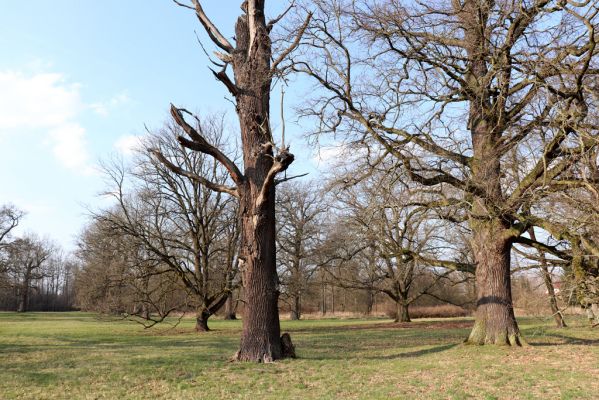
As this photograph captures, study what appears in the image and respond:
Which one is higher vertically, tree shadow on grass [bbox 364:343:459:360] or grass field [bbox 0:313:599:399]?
grass field [bbox 0:313:599:399]

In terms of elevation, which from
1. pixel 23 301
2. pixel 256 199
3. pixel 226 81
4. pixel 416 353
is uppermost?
pixel 226 81

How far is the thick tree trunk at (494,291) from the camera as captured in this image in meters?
12.8

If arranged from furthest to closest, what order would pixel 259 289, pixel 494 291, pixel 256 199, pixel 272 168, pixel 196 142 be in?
pixel 494 291 → pixel 256 199 → pixel 259 289 → pixel 196 142 → pixel 272 168

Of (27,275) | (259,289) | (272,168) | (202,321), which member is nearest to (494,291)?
(259,289)

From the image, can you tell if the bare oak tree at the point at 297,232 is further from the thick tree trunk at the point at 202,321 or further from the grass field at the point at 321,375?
the grass field at the point at 321,375

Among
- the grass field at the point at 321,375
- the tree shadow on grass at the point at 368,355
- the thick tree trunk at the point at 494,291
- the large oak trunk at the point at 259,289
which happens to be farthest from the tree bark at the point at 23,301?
the thick tree trunk at the point at 494,291

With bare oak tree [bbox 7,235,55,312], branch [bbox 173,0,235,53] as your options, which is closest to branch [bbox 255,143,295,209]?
branch [bbox 173,0,235,53]

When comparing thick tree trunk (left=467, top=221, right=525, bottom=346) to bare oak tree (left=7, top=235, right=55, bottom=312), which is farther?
bare oak tree (left=7, top=235, right=55, bottom=312)

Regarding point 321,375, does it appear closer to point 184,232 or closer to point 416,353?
point 416,353

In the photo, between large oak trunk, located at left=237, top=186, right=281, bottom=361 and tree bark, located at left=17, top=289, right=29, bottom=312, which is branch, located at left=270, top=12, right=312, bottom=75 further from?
tree bark, located at left=17, top=289, right=29, bottom=312

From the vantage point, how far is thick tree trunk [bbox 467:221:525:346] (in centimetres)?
1281

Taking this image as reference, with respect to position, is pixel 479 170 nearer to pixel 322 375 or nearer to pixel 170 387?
pixel 322 375

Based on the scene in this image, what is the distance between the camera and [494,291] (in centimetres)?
1302

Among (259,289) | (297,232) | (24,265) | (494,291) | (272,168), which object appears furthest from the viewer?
(24,265)
